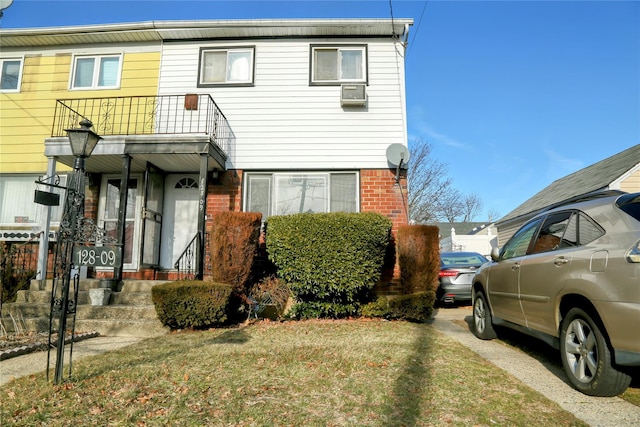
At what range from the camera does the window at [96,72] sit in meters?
9.59

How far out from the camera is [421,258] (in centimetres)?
725

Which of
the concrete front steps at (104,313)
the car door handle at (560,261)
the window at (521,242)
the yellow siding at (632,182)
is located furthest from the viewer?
the yellow siding at (632,182)

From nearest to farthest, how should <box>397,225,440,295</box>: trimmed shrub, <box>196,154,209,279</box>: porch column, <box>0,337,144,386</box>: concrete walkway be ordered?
<box>0,337,144,386</box>: concrete walkway, <box>397,225,440,295</box>: trimmed shrub, <box>196,154,209,279</box>: porch column

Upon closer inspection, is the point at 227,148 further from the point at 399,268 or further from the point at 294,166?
the point at 399,268

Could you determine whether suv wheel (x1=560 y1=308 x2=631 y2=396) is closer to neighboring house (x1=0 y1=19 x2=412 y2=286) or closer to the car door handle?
the car door handle

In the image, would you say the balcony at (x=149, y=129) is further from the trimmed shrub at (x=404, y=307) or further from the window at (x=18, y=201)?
the trimmed shrub at (x=404, y=307)

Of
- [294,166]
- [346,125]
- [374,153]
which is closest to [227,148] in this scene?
[294,166]

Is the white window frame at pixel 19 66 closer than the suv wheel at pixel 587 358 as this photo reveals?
No

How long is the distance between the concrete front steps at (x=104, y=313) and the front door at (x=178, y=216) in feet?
A: 5.55

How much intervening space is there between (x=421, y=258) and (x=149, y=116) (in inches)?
274

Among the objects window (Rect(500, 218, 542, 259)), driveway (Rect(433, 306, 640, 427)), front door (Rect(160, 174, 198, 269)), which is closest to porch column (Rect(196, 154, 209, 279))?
front door (Rect(160, 174, 198, 269))

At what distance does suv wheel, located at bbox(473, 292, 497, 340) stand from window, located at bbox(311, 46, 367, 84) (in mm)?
5746

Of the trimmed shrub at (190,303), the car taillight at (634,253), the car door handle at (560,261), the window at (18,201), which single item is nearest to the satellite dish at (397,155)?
the trimmed shrub at (190,303)

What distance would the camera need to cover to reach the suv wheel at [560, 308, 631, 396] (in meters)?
2.98
